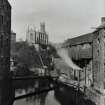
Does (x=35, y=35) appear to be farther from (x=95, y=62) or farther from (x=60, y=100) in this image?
(x=95, y=62)

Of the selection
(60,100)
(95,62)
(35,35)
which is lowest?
(60,100)

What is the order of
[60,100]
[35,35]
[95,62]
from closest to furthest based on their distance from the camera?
[95,62]
[60,100]
[35,35]

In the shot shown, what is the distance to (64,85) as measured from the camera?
2898cm

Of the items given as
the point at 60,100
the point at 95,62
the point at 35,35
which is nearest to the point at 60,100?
the point at 60,100

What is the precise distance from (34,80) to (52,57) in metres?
17.9

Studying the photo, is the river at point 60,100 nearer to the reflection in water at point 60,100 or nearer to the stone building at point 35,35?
the reflection in water at point 60,100

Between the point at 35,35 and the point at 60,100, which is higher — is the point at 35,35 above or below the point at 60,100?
above

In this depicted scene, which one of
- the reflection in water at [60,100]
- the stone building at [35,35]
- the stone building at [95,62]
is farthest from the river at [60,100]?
the stone building at [35,35]

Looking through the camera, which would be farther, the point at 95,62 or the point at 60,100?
the point at 60,100

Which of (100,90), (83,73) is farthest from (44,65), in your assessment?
(100,90)

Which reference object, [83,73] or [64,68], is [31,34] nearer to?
[64,68]

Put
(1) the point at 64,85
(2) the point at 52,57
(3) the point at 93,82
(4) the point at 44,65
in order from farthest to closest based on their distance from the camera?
1. (2) the point at 52,57
2. (4) the point at 44,65
3. (1) the point at 64,85
4. (3) the point at 93,82

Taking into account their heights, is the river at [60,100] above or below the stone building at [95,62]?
below

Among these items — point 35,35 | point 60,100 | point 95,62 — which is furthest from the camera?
point 35,35
